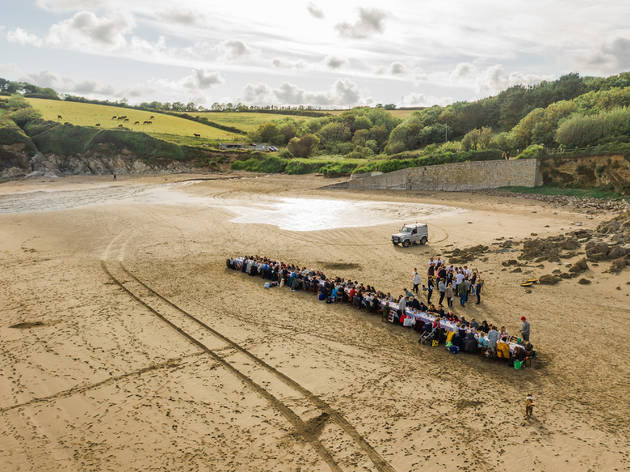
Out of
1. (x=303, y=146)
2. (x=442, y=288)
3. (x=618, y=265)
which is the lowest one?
(x=442, y=288)

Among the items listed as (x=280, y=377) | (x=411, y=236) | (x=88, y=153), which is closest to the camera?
(x=280, y=377)

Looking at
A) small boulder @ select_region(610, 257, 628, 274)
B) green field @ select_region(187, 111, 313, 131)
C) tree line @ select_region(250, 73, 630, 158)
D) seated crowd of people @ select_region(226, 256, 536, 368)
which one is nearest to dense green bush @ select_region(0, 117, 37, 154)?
tree line @ select_region(250, 73, 630, 158)

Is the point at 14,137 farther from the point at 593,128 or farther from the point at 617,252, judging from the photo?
the point at 593,128

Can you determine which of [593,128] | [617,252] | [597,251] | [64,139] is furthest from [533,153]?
[64,139]

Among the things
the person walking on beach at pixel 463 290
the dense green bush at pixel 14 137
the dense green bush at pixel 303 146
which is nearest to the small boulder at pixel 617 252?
the person walking on beach at pixel 463 290

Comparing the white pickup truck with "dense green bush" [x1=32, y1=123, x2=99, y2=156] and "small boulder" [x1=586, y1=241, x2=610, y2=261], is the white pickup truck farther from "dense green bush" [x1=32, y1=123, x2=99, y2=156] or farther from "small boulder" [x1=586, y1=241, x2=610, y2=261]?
"dense green bush" [x1=32, y1=123, x2=99, y2=156]

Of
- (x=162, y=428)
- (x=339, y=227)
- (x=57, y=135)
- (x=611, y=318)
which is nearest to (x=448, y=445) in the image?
(x=162, y=428)
